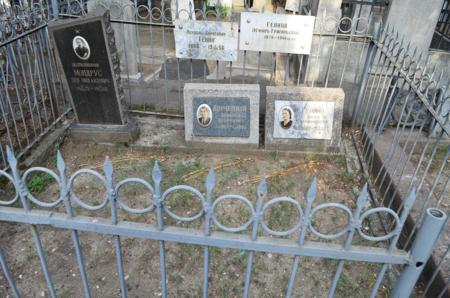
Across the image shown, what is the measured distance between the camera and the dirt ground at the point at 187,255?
9.32 ft

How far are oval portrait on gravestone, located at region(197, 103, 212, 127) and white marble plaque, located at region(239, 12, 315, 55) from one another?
0.89m

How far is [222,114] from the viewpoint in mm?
4273

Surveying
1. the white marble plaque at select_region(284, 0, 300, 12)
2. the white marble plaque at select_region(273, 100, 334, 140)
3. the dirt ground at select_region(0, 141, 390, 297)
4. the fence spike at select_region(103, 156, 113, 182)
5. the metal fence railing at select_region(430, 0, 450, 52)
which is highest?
the fence spike at select_region(103, 156, 113, 182)

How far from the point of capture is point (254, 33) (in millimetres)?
4320

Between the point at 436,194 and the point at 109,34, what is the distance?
3875 millimetres

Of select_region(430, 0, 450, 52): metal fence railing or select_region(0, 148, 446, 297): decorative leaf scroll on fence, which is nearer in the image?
select_region(0, 148, 446, 297): decorative leaf scroll on fence

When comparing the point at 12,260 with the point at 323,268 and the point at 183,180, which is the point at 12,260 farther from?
the point at 323,268

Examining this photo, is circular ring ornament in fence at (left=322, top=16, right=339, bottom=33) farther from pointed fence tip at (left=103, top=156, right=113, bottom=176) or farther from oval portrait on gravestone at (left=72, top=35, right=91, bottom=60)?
pointed fence tip at (left=103, top=156, right=113, bottom=176)

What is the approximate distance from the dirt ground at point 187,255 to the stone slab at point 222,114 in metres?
0.38

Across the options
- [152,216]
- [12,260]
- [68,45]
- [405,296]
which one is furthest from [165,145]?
[405,296]

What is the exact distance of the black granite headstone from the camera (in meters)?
3.87

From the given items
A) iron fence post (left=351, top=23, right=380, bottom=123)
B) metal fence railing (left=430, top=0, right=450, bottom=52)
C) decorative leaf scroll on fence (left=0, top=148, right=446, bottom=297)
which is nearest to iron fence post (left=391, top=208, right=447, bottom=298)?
decorative leaf scroll on fence (left=0, top=148, right=446, bottom=297)

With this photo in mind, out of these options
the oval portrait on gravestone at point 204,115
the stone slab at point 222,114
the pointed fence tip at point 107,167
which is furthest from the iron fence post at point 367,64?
the pointed fence tip at point 107,167

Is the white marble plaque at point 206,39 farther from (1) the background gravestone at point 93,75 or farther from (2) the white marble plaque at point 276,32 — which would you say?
(1) the background gravestone at point 93,75
